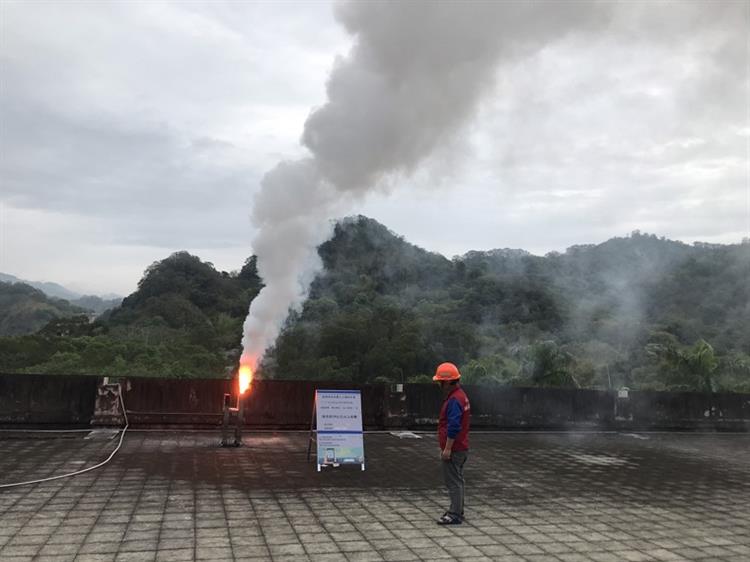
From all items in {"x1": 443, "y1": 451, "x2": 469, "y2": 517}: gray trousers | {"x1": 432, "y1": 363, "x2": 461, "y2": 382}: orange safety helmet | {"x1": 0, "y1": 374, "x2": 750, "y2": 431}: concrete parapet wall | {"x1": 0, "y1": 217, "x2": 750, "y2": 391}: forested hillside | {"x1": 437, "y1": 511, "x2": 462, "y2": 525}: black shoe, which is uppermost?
{"x1": 0, "y1": 217, "x2": 750, "y2": 391}: forested hillside

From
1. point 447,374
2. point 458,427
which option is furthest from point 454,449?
point 447,374

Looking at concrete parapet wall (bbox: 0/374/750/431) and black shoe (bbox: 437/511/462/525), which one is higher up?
concrete parapet wall (bbox: 0/374/750/431)

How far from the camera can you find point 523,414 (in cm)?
1662

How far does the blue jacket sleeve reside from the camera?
24.0 ft

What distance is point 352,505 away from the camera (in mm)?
7941

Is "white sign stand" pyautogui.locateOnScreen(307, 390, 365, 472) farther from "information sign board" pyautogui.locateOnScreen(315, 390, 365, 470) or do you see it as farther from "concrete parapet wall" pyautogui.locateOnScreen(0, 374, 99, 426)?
"concrete parapet wall" pyautogui.locateOnScreen(0, 374, 99, 426)

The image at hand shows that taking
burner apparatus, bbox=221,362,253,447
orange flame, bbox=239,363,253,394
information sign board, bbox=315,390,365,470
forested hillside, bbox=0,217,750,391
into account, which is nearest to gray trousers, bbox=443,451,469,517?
information sign board, bbox=315,390,365,470

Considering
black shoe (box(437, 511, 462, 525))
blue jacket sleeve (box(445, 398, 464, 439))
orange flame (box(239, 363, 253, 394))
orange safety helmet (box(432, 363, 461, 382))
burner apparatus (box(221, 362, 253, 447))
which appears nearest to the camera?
black shoe (box(437, 511, 462, 525))

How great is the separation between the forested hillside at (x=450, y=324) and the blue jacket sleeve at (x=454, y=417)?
1840cm

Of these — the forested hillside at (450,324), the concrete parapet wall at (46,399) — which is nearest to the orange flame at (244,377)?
the concrete parapet wall at (46,399)

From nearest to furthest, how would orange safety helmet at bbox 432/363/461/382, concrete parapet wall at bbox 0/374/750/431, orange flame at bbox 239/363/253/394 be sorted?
orange safety helmet at bbox 432/363/461/382 < orange flame at bbox 239/363/253/394 < concrete parapet wall at bbox 0/374/750/431

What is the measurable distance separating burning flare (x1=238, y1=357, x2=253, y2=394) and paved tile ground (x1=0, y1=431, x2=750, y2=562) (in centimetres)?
131

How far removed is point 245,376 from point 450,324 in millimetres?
40776

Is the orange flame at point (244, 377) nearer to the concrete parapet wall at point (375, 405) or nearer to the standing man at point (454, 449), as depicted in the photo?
the concrete parapet wall at point (375, 405)
